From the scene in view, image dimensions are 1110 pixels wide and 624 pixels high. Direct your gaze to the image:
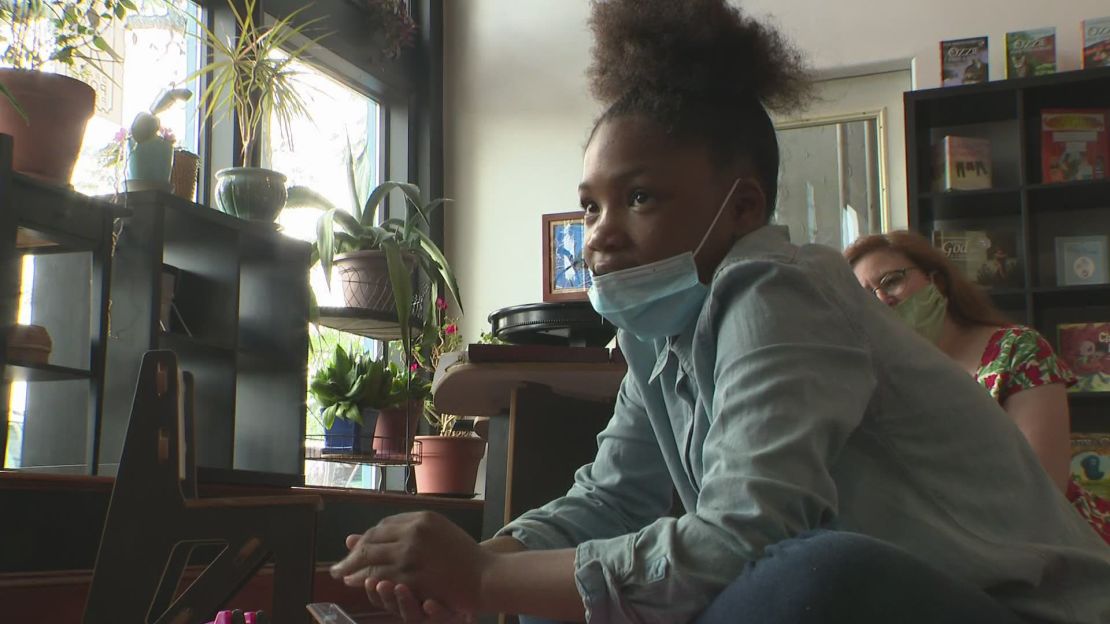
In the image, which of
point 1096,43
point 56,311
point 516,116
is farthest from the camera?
point 516,116

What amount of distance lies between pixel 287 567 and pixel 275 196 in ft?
5.46

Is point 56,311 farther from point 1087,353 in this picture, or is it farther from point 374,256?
point 1087,353

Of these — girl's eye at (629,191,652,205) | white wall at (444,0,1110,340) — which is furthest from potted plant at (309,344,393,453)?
girl's eye at (629,191,652,205)

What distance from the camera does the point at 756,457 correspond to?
0.87m

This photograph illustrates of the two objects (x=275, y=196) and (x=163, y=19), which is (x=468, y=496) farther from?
(x=163, y=19)

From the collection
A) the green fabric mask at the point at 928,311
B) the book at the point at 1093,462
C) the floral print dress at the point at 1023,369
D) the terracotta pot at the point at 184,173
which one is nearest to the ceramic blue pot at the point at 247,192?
the terracotta pot at the point at 184,173

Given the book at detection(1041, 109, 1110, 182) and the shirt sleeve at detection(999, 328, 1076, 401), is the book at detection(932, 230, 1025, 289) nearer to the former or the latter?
the book at detection(1041, 109, 1110, 182)

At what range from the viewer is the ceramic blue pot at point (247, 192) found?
314 centimetres

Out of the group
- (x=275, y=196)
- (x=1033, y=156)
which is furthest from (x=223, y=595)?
(x=1033, y=156)

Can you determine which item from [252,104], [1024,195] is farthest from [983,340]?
[252,104]

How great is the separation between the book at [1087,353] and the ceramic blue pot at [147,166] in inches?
113

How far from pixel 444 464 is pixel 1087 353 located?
217 cm

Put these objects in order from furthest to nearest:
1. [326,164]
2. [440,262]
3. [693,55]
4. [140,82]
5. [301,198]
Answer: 1. [326,164]
2. [440,262]
3. [301,198]
4. [140,82]
5. [693,55]

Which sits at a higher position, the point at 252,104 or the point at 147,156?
the point at 252,104
